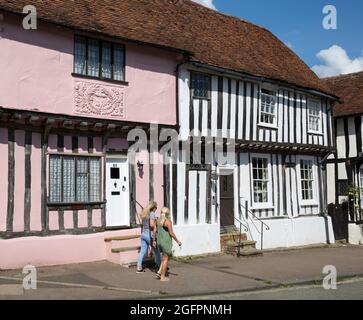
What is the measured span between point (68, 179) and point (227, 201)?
5.93 meters

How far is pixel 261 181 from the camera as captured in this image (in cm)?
1748

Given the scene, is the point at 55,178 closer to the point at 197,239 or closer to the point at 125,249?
the point at 125,249

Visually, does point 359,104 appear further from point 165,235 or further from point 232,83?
point 165,235

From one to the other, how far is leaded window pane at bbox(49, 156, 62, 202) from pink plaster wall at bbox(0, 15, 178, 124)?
3.99ft

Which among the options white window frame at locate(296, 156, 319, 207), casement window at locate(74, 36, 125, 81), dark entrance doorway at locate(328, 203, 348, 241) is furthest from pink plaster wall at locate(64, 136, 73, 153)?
dark entrance doorway at locate(328, 203, 348, 241)

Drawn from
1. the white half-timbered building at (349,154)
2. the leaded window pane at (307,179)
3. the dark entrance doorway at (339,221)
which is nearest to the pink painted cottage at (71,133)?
the leaded window pane at (307,179)

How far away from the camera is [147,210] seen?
11.4 m

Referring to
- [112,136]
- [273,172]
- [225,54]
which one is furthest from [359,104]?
[112,136]

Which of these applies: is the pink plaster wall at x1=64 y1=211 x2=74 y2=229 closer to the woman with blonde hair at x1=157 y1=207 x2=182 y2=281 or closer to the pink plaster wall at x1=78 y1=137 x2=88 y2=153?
the pink plaster wall at x1=78 y1=137 x2=88 y2=153

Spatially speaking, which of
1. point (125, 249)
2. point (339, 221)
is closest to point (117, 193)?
point (125, 249)

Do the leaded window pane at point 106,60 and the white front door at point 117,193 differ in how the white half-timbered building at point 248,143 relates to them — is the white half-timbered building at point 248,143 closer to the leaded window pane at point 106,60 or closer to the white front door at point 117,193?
the white front door at point 117,193

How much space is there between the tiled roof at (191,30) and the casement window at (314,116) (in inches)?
25.0

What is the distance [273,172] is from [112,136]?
6990mm

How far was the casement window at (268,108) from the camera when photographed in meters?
17.6
